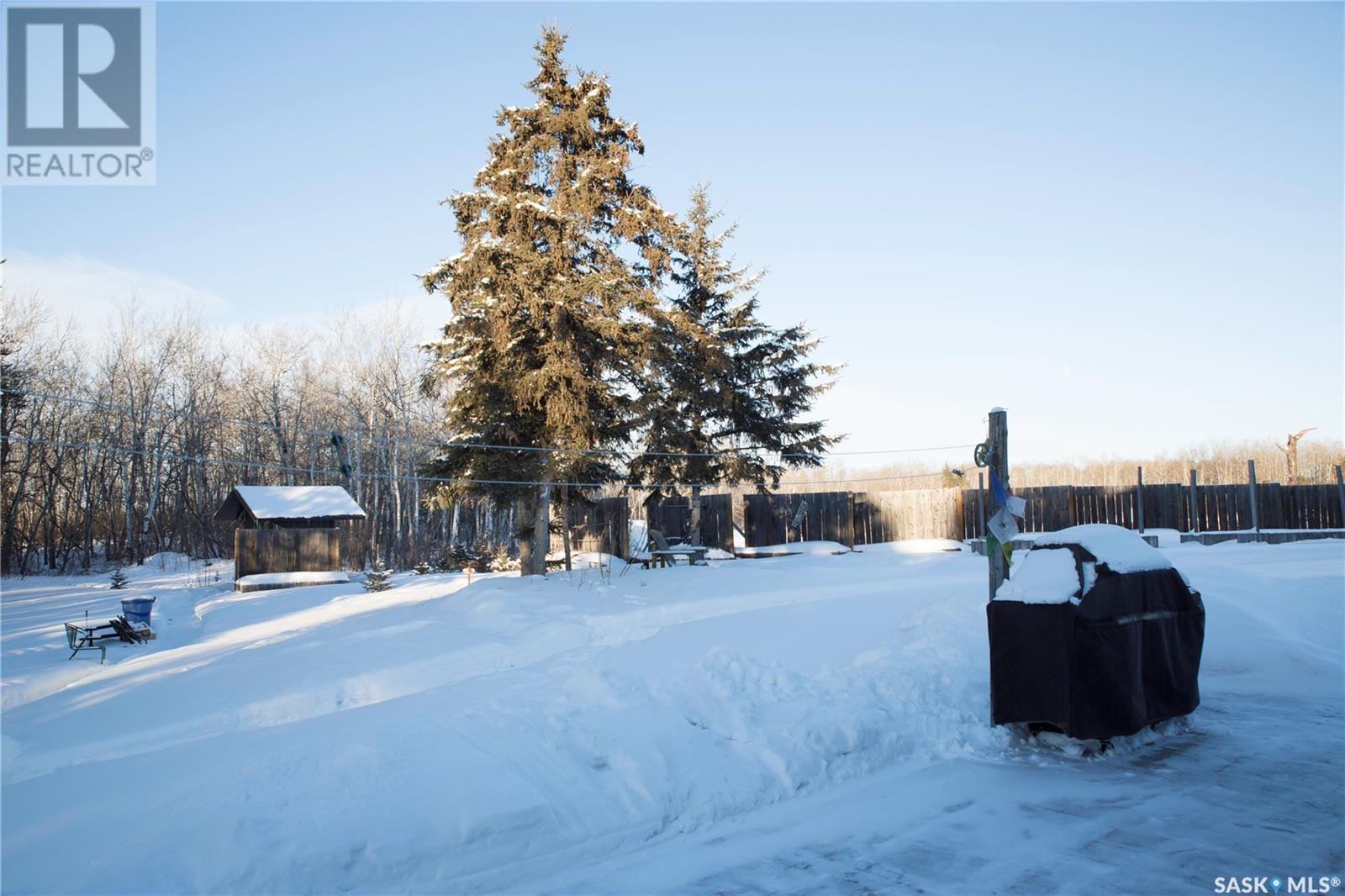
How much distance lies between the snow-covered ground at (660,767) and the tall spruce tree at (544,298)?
22.7 ft

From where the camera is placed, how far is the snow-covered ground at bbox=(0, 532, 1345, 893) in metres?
5.24

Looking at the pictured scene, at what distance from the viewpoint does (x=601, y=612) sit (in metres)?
14.5

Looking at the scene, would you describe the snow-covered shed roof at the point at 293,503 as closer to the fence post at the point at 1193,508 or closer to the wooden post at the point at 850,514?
the wooden post at the point at 850,514

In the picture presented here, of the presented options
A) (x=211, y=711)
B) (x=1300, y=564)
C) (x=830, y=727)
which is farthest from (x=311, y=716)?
(x=1300, y=564)

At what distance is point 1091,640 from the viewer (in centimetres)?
752

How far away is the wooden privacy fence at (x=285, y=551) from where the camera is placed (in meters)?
26.0

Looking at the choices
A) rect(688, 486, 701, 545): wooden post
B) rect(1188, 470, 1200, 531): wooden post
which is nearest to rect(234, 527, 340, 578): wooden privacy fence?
rect(688, 486, 701, 545): wooden post

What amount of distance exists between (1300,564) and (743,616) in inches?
458

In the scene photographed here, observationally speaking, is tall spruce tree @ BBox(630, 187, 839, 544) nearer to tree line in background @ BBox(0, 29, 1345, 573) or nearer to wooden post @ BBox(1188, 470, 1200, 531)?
tree line in background @ BBox(0, 29, 1345, 573)

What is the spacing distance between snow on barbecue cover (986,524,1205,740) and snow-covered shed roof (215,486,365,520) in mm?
23986

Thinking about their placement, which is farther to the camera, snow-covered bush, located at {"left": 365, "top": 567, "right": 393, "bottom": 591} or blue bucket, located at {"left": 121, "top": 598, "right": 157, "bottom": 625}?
snow-covered bush, located at {"left": 365, "top": 567, "right": 393, "bottom": 591}

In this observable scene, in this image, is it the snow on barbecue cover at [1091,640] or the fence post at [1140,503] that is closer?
the snow on barbecue cover at [1091,640]

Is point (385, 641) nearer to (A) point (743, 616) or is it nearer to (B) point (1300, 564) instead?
(A) point (743, 616)

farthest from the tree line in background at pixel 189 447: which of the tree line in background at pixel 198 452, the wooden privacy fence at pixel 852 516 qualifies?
the wooden privacy fence at pixel 852 516
